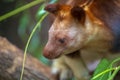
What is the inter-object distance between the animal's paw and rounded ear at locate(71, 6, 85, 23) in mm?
282

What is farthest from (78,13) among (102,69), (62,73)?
(62,73)

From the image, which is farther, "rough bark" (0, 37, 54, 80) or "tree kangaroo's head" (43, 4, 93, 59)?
"rough bark" (0, 37, 54, 80)

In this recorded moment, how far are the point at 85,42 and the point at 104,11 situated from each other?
0.28 ft

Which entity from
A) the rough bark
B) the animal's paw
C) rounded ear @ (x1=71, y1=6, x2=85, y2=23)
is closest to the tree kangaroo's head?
rounded ear @ (x1=71, y1=6, x2=85, y2=23)

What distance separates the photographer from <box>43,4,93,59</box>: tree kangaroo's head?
32.4 inches

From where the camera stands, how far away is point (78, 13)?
2.70 ft

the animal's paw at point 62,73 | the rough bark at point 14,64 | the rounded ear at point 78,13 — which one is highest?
the rounded ear at point 78,13

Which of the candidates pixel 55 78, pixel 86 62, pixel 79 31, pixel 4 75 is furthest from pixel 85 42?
pixel 4 75

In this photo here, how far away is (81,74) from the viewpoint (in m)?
1.04

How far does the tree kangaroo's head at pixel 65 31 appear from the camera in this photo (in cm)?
82

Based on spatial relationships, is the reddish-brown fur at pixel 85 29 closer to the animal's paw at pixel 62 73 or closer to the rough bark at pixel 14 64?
the animal's paw at pixel 62 73

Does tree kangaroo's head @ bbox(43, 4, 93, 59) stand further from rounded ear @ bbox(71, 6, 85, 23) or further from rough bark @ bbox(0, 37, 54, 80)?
rough bark @ bbox(0, 37, 54, 80)

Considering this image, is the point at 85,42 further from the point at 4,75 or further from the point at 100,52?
the point at 4,75

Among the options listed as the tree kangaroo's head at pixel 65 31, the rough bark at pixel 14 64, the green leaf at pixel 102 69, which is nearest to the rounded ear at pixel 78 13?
the tree kangaroo's head at pixel 65 31
